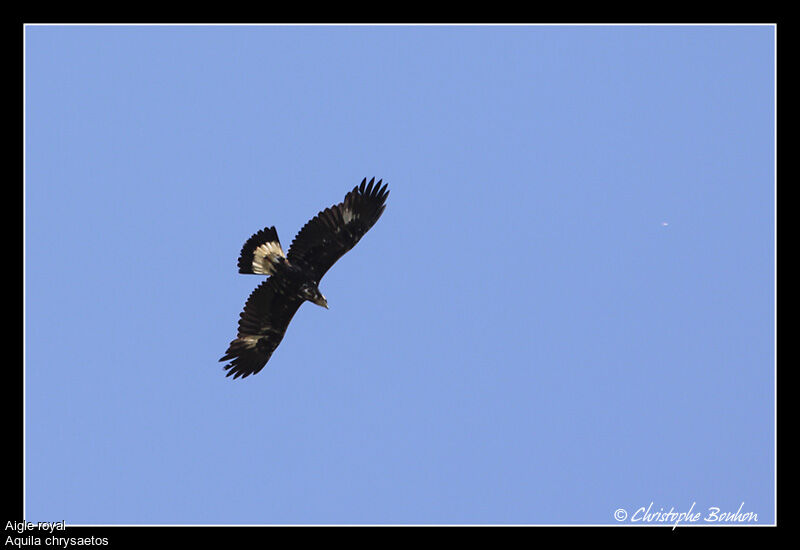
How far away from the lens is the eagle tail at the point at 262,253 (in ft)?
49.1

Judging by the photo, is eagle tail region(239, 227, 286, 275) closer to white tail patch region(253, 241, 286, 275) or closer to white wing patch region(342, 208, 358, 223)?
white tail patch region(253, 241, 286, 275)

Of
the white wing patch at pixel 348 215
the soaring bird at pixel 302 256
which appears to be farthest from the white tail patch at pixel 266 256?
the white wing patch at pixel 348 215

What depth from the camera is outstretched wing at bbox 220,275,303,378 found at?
52.1 ft

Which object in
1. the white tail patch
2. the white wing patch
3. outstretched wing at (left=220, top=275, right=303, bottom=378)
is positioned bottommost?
outstretched wing at (left=220, top=275, right=303, bottom=378)

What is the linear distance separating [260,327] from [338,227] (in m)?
2.40

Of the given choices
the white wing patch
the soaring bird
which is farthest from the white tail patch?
the white wing patch

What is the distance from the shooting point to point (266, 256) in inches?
592

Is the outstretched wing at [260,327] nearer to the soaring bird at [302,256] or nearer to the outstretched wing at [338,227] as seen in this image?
the soaring bird at [302,256]

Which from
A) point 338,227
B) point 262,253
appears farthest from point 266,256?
point 338,227

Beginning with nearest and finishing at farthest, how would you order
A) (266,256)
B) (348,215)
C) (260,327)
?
1. (348,215)
2. (266,256)
3. (260,327)

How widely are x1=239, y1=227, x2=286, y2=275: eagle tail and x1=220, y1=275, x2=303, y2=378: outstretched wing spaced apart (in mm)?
571

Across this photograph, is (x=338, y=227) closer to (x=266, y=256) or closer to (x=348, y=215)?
(x=348, y=215)
